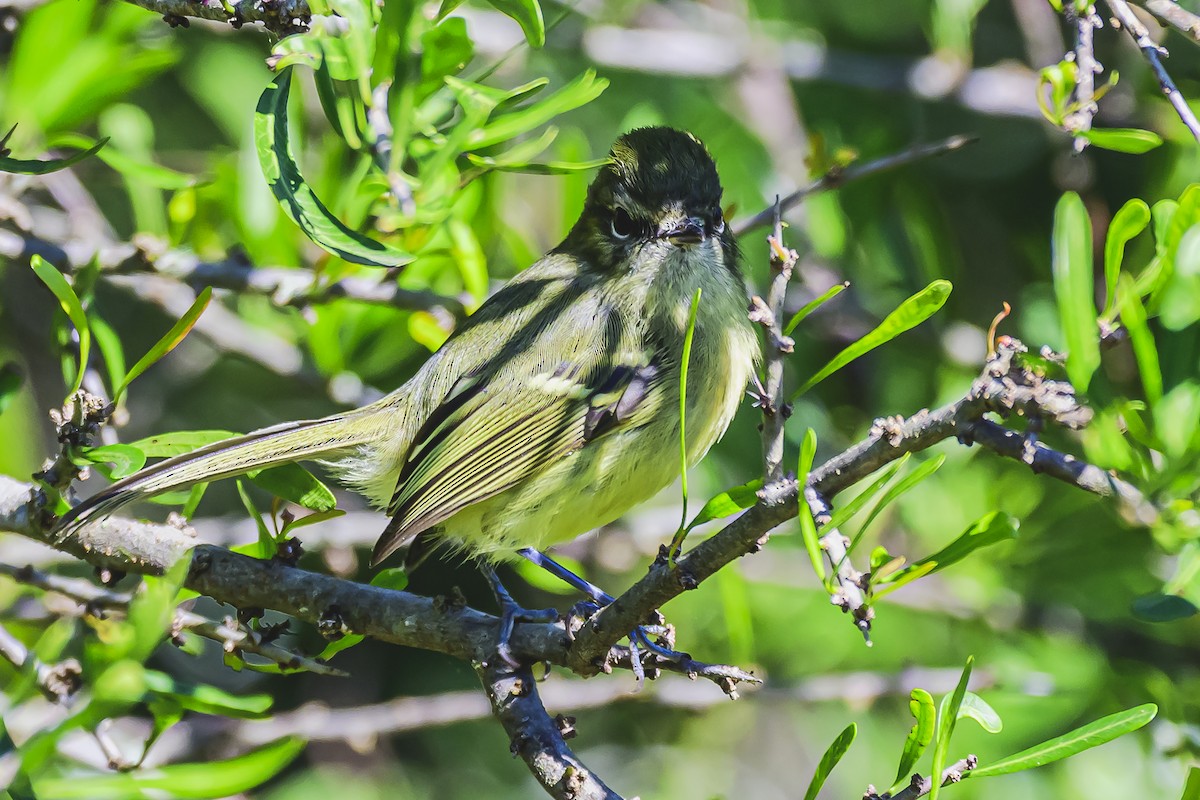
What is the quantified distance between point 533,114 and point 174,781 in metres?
1.31

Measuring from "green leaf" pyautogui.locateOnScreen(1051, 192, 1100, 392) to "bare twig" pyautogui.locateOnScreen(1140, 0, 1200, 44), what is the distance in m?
0.38

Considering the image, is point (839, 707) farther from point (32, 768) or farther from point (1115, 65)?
point (32, 768)

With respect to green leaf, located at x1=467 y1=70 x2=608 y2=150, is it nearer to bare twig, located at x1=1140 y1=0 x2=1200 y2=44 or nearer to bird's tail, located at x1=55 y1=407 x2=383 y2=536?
bird's tail, located at x1=55 y1=407 x2=383 y2=536

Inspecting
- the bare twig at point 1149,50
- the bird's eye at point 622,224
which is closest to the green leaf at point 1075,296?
the bare twig at point 1149,50

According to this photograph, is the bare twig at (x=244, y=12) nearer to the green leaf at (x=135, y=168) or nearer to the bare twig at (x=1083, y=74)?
the green leaf at (x=135, y=168)

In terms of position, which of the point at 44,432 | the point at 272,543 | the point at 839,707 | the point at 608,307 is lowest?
the point at 839,707

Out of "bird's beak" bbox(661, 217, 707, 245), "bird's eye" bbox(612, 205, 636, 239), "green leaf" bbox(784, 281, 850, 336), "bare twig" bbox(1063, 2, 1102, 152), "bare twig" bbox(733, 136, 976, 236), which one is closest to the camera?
"green leaf" bbox(784, 281, 850, 336)

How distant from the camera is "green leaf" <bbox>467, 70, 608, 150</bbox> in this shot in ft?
7.11

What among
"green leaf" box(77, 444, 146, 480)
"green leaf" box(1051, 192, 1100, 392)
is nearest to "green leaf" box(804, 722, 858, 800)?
"green leaf" box(1051, 192, 1100, 392)

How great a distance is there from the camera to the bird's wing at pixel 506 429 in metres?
2.90

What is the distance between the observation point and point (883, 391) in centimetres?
382

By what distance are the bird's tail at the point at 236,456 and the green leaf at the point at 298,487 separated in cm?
11

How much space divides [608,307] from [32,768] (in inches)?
79.9

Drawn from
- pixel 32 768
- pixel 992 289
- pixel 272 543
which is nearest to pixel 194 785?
pixel 32 768
